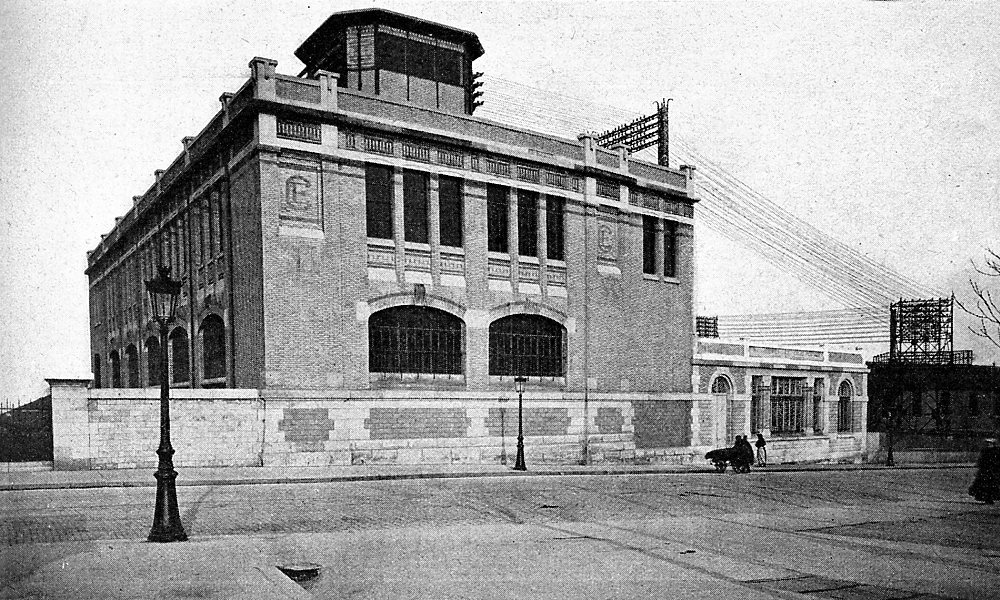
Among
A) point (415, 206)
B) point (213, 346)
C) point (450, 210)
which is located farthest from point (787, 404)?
point (213, 346)

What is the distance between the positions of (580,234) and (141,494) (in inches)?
Answer: 649

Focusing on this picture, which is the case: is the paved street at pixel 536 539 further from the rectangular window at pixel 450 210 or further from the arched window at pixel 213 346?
the rectangular window at pixel 450 210

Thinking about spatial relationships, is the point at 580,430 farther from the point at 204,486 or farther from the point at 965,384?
the point at 965,384

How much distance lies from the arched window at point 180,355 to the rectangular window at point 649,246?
16.9 meters

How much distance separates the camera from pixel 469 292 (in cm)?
2350

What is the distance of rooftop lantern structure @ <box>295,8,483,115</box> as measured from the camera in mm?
24359

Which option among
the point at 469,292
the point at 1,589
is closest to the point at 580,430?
the point at 469,292

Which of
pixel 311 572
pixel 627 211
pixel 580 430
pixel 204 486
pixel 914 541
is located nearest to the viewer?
pixel 311 572

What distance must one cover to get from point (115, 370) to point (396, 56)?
74.3ft

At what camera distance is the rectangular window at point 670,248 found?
1175 inches

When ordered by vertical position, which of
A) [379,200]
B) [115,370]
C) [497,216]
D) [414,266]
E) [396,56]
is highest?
[396,56]

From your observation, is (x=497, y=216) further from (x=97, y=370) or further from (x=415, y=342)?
(x=97, y=370)

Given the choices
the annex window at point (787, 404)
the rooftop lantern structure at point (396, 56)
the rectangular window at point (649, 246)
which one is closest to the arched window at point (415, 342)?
the rooftop lantern structure at point (396, 56)

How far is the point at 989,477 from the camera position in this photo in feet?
53.0
